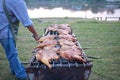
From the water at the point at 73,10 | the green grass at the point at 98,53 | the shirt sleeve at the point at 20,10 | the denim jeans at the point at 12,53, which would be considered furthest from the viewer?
the water at the point at 73,10

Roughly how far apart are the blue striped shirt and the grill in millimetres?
1101

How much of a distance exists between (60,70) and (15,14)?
167cm

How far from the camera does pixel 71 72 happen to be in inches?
157

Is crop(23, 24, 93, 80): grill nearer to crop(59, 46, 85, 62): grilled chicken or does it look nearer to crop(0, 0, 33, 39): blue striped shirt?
crop(59, 46, 85, 62): grilled chicken

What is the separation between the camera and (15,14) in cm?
486

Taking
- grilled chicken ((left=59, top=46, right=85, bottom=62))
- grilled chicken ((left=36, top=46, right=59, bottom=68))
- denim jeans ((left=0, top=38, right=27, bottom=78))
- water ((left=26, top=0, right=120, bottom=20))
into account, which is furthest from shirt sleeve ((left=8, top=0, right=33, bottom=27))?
water ((left=26, top=0, right=120, bottom=20))

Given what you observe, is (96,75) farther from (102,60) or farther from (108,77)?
(102,60)

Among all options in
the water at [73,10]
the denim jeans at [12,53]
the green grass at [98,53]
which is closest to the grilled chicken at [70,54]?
the denim jeans at [12,53]

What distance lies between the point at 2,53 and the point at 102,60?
3.67m

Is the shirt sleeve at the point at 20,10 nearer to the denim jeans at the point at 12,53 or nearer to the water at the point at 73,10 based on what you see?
the denim jeans at the point at 12,53

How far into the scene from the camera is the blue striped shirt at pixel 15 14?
4.77 metres

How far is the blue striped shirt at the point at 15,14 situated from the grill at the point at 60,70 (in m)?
1.10

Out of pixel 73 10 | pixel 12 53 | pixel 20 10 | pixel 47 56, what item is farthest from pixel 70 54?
→ pixel 73 10

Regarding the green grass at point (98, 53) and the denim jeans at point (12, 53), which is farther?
the green grass at point (98, 53)
